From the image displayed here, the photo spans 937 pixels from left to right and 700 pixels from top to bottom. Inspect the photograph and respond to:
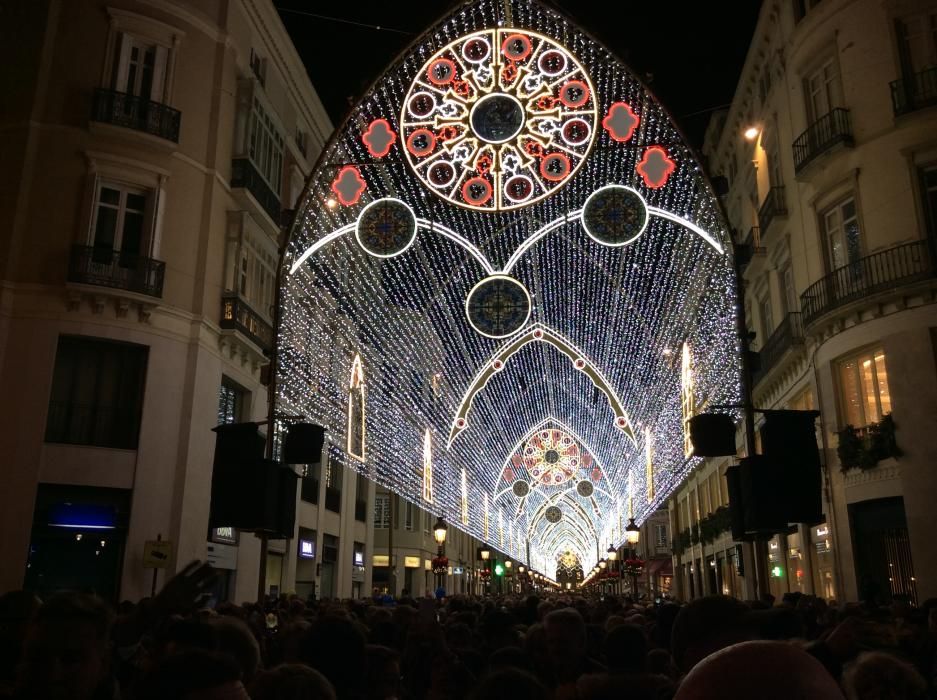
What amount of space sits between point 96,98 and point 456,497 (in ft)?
84.6

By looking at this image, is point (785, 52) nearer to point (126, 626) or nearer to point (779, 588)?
point (779, 588)

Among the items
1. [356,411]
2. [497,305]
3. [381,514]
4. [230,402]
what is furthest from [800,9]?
[381,514]

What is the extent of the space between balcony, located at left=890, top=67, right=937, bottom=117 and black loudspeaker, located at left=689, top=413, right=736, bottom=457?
11.4 m

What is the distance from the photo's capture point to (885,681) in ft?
11.0

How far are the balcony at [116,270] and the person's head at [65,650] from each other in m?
18.9

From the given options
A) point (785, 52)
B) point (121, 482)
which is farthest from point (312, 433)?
point (785, 52)

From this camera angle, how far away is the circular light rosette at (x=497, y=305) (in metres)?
21.4

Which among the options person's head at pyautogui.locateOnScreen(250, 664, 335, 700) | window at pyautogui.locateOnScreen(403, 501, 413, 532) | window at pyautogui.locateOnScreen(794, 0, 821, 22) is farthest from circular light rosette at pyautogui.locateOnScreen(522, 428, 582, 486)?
person's head at pyautogui.locateOnScreen(250, 664, 335, 700)

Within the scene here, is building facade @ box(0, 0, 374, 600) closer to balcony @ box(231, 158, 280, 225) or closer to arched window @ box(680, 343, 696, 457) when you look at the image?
balcony @ box(231, 158, 280, 225)

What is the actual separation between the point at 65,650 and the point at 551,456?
55.8m

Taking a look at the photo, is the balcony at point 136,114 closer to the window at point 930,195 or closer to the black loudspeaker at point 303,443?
the black loudspeaker at point 303,443

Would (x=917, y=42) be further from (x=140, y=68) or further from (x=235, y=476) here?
(x=140, y=68)

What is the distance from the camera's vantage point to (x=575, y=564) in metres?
146

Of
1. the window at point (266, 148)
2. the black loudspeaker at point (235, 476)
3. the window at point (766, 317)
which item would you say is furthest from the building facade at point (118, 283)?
the window at point (766, 317)
